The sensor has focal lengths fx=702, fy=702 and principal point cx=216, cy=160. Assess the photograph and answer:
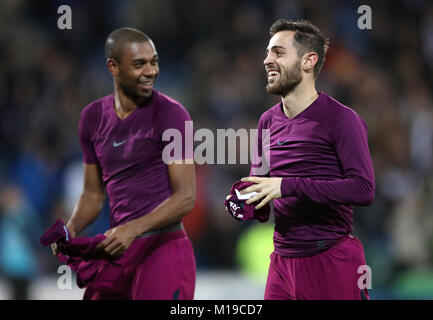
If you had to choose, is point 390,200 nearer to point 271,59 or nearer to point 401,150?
point 401,150

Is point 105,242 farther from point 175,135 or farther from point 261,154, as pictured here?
point 261,154

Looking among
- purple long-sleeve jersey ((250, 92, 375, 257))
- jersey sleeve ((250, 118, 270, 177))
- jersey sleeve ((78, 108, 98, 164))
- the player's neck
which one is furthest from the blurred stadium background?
the player's neck

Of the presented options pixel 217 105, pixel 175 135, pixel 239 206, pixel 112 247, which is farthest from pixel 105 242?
pixel 217 105

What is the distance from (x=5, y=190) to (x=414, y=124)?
14.6ft

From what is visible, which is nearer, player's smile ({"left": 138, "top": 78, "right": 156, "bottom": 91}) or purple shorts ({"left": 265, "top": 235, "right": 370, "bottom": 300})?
purple shorts ({"left": 265, "top": 235, "right": 370, "bottom": 300})

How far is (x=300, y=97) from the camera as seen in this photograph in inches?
140

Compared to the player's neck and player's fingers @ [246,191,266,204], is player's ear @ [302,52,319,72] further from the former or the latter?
player's fingers @ [246,191,266,204]

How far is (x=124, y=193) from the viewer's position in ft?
13.1

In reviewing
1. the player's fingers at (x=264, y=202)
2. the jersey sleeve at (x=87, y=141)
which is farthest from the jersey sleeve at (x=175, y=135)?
the player's fingers at (x=264, y=202)

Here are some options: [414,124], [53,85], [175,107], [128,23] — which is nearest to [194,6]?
[128,23]

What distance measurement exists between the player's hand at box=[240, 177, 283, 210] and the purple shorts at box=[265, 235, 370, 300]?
1.30ft

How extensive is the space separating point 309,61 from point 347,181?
679 mm

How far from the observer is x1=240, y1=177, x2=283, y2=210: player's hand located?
3264mm
